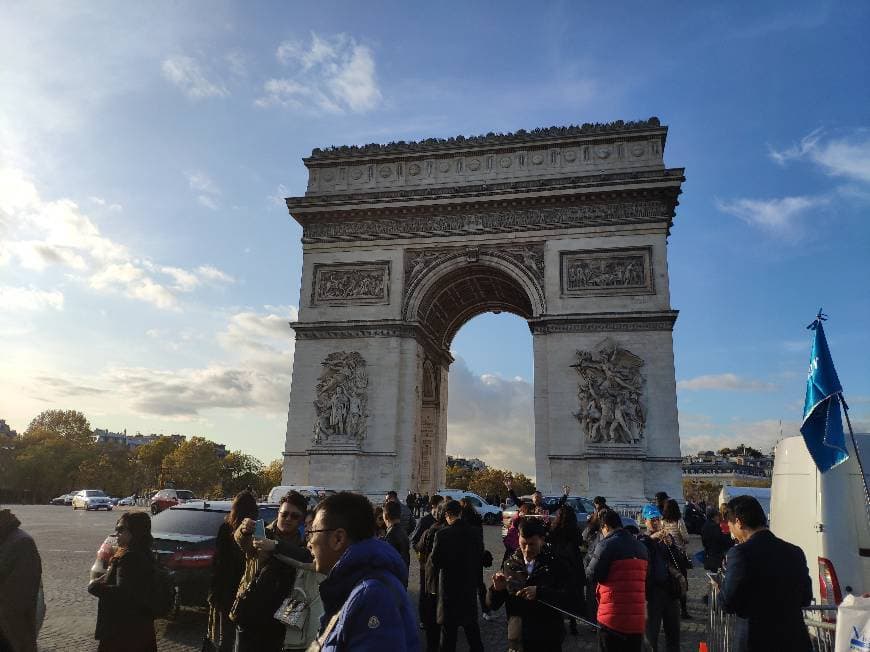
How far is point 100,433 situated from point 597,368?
15028 centimetres

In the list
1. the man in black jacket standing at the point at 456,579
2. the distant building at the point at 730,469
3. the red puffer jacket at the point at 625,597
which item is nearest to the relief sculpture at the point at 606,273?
the man in black jacket standing at the point at 456,579

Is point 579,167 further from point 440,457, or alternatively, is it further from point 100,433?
point 100,433

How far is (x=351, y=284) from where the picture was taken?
82.8 feet

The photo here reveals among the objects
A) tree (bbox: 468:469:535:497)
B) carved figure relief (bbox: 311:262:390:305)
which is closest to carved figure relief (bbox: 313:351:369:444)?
carved figure relief (bbox: 311:262:390:305)

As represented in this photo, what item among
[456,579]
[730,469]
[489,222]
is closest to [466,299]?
[489,222]

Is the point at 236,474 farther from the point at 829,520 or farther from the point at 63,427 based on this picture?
the point at 829,520

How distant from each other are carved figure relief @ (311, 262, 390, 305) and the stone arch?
1.24m

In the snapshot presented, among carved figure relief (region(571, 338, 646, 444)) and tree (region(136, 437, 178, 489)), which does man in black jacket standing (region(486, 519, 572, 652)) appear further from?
A: tree (region(136, 437, 178, 489))

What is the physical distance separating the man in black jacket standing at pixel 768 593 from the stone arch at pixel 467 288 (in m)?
19.6

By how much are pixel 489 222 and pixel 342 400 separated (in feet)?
30.1

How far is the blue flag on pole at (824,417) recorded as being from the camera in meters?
5.90

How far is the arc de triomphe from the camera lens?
21.4m

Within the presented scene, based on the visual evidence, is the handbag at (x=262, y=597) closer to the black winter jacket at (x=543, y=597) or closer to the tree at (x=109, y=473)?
the black winter jacket at (x=543, y=597)

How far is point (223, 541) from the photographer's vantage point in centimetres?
462
